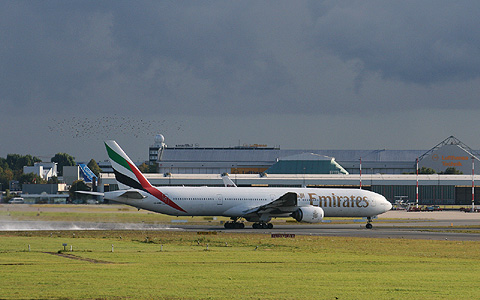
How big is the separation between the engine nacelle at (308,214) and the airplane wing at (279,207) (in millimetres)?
802

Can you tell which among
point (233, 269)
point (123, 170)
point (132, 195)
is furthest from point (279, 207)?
point (233, 269)

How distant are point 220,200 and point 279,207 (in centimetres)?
564

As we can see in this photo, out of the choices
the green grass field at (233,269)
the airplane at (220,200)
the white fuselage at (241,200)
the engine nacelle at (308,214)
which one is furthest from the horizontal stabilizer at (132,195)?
the engine nacelle at (308,214)

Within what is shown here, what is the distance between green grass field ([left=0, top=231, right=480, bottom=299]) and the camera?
2342cm

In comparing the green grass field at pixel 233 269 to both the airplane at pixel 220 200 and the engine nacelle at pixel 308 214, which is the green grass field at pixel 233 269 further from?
the engine nacelle at pixel 308 214

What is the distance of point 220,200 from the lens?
67062mm

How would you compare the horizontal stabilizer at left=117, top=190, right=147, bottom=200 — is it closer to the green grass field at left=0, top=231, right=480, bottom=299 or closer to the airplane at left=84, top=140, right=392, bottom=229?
the airplane at left=84, top=140, right=392, bottom=229

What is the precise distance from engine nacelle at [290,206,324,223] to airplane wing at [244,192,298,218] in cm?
80

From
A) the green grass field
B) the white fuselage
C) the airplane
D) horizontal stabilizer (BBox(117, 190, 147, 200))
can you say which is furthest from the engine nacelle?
the green grass field

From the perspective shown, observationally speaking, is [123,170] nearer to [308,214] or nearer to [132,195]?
[132,195]

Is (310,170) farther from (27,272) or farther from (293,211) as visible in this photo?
(27,272)

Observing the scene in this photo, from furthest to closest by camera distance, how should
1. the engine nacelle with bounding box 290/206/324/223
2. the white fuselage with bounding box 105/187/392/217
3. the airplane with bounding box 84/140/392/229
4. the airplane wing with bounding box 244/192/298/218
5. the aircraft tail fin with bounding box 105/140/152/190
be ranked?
the engine nacelle with bounding box 290/206/324/223, the airplane wing with bounding box 244/192/298/218, the aircraft tail fin with bounding box 105/140/152/190, the white fuselage with bounding box 105/187/392/217, the airplane with bounding box 84/140/392/229

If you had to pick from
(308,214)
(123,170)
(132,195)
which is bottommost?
(308,214)

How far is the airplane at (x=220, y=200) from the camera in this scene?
64625mm
